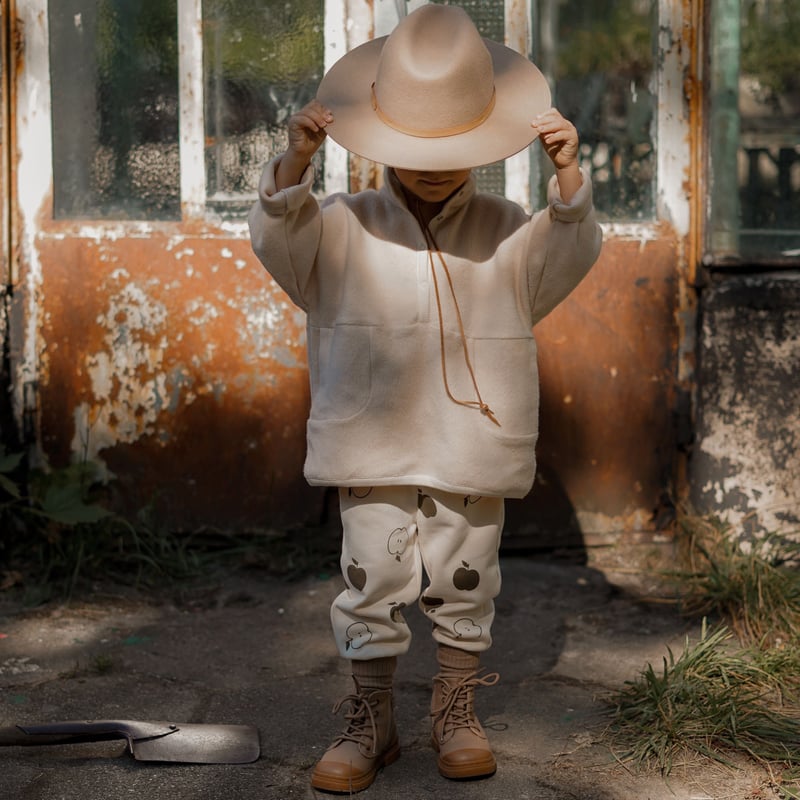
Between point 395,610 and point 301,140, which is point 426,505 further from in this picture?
point 301,140

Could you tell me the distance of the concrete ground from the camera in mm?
2338

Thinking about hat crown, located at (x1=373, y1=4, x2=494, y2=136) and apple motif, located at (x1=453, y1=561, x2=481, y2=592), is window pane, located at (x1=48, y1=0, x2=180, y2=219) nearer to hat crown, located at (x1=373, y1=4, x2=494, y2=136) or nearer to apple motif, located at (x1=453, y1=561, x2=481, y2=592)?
hat crown, located at (x1=373, y1=4, x2=494, y2=136)

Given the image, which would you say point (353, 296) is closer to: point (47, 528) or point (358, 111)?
point (358, 111)

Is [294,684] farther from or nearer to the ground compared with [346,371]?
nearer to the ground

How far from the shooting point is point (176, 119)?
366 cm

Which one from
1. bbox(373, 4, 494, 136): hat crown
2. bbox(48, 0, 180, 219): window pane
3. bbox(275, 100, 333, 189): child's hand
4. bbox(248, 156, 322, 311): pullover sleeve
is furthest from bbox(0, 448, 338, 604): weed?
bbox(373, 4, 494, 136): hat crown

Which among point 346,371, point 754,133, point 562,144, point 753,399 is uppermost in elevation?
point 754,133

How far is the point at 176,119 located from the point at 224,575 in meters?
1.43

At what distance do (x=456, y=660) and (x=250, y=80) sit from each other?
2042mm

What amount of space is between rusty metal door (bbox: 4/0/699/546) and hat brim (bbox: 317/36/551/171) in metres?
1.34

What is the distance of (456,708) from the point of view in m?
2.44

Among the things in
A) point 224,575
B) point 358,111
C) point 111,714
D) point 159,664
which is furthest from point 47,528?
point 358,111

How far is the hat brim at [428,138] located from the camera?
2.19 m

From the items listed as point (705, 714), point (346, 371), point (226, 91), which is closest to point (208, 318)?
point (226, 91)
